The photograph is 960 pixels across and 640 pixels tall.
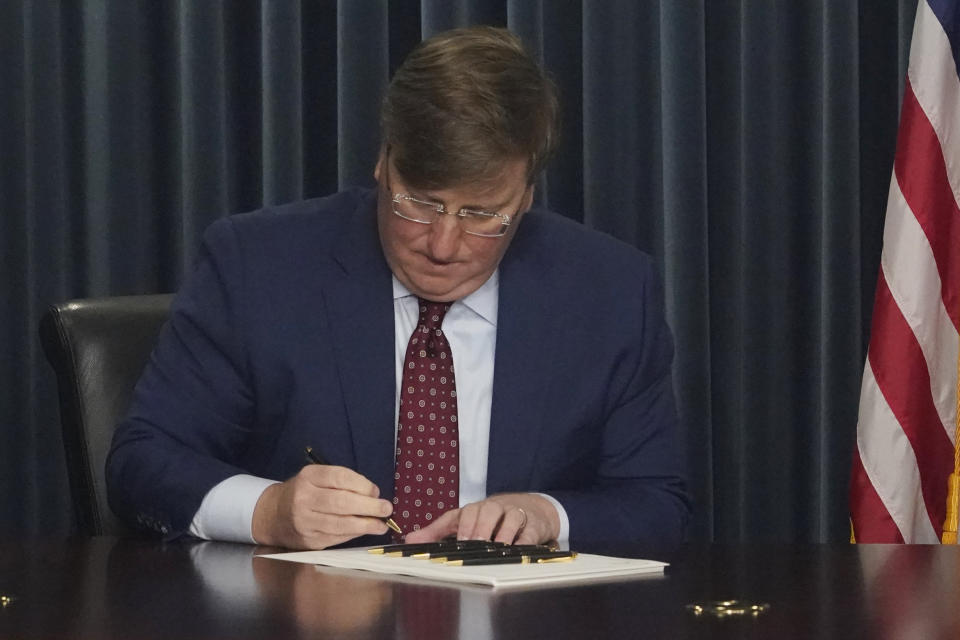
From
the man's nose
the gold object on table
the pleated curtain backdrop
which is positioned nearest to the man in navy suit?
the man's nose

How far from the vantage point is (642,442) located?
220 cm

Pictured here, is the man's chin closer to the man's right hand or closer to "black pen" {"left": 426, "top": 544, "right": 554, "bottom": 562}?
the man's right hand

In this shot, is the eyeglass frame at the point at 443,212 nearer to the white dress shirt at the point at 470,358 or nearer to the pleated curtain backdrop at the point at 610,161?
the white dress shirt at the point at 470,358

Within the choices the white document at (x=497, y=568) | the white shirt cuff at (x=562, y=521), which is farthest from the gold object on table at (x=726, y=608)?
the white shirt cuff at (x=562, y=521)

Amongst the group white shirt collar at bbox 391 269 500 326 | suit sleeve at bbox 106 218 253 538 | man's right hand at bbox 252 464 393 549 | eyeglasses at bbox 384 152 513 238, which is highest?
eyeglasses at bbox 384 152 513 238

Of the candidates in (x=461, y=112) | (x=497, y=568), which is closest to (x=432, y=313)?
(x=461, y=112)

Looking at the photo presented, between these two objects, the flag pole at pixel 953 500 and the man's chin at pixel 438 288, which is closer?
the man's chin at pixel 438 288

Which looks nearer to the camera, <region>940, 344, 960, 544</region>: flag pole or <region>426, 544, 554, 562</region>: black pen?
<region>426, 544, 554, 562</region>: black pen

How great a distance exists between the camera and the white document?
1369 mm

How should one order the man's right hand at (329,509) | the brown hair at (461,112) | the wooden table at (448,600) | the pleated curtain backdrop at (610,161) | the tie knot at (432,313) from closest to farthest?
the wooden table at (448,600)
the man's right hand at (329,509)
the brown hair at (461,112)
the tie knot at (432,313)
the pleated curtain backdrop at (610,161)

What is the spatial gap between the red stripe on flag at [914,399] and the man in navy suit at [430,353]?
798 millimetres

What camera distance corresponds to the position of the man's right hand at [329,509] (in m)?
1.69

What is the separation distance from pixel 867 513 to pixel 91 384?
5.30 ft

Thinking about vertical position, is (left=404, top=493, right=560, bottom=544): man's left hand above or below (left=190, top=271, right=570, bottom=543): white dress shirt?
below
